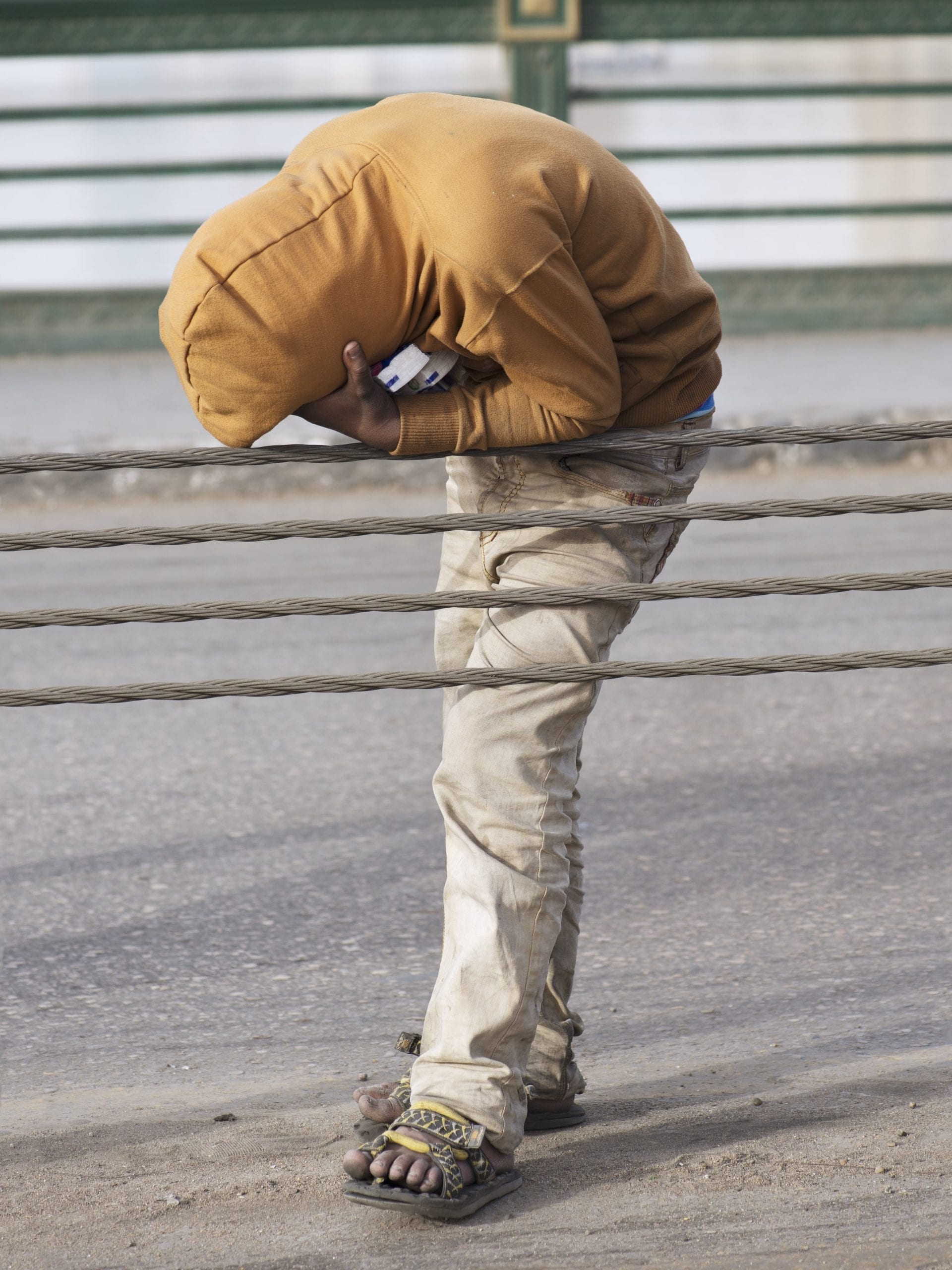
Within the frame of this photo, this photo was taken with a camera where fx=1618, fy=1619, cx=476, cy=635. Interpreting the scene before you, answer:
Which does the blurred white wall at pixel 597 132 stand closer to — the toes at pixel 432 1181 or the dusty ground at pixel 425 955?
the dusty ground at pixel 425 955

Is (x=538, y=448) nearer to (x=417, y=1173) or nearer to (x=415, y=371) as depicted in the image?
(x=415, y=371)

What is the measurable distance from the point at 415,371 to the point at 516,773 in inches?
22.8

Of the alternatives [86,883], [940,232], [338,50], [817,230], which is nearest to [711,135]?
[817,230]

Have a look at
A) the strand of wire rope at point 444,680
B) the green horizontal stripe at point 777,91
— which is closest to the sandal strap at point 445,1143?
the strand of wire rope at point 444,680

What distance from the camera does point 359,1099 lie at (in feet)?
7.84

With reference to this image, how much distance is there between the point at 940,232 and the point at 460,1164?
38.0ft

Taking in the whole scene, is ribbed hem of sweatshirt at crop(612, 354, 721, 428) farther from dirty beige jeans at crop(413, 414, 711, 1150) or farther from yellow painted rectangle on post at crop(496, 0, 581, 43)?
yellow painted rectangle on post at crop(496, 0, 581, 43)

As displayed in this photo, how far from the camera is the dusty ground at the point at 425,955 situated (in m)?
2.24

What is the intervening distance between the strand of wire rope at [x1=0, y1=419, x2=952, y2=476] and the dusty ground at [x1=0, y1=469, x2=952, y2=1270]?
1.04 m

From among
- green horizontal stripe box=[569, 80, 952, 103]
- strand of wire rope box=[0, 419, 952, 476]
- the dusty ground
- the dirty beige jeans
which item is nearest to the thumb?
strand of wire rope box=[0, 419, 952, 476]

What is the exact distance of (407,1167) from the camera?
222cm

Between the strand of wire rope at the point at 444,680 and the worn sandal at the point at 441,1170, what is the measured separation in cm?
60

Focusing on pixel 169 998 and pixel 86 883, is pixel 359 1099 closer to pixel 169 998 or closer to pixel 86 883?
pixel 169 998

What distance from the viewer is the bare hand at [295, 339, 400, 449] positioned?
7.04ft
